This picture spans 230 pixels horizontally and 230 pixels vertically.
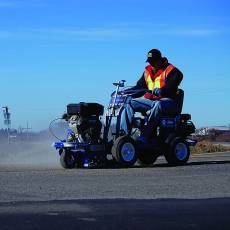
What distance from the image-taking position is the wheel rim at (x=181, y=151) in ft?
48.8

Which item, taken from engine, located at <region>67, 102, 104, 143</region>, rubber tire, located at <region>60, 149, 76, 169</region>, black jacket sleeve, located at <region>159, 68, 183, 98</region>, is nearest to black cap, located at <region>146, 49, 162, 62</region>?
black jacket sleeve, located at <region>159, 68, 183, 98</region>

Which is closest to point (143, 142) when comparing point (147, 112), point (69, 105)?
point (147, 112)

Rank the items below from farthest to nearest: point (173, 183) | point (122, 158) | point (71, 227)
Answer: point (122, 158) < point (173, 183) < point (71, 227)

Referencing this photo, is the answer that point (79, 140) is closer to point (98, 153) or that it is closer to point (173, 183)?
point (98, 153)

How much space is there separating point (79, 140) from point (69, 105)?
0.82 meters

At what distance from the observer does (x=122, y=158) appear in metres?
14.0

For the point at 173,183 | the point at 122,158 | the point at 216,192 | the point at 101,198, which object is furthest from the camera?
the point at 122,158

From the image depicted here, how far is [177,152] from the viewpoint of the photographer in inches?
585

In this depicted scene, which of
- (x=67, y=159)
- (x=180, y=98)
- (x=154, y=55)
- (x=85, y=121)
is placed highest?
(x=154, y=55)

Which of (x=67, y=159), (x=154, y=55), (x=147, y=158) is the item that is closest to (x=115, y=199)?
(x=67, y=159)

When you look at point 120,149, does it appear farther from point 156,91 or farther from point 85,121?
point 156,91

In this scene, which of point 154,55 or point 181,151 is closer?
point 154,55

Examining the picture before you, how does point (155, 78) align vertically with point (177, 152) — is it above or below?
above

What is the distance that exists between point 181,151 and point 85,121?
2.41m
